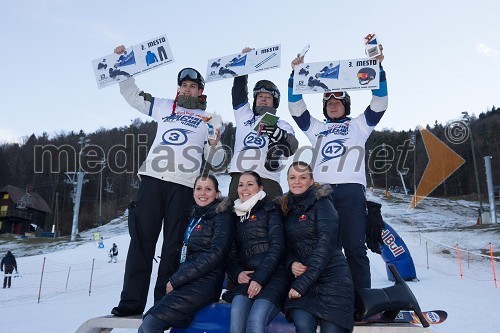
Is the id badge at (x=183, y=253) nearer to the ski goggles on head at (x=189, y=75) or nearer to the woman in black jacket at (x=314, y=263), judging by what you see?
the woman in black jacket at (x=314, y=263)

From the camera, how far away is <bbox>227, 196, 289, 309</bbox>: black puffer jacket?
3.50m

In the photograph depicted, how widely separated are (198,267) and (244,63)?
117 inches

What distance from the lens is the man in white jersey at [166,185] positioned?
4.35 m

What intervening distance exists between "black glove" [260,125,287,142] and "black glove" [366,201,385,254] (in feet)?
4.10

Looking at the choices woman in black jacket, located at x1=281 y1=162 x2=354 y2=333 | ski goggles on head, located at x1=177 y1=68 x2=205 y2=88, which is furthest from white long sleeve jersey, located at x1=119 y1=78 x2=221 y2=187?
woman in black jacket, located at x1=281 y1=162 x2=354 y2=333

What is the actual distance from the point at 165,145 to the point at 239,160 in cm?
90

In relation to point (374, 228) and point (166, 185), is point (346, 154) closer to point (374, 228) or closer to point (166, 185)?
point (374, 228)

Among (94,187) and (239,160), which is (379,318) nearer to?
(239,160)

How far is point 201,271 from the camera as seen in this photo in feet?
12.0

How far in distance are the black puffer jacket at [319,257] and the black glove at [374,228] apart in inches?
29.5

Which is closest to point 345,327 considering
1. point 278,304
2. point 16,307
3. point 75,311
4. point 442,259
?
point 278,304

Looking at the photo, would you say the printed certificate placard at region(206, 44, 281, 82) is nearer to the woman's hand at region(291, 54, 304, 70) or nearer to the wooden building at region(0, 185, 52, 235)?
the woman's hand at region(291, 54, 304, 70)

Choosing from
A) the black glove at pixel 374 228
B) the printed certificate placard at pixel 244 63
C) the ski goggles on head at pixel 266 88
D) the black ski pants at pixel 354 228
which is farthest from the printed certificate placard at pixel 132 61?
the black glove at pixel 374 228

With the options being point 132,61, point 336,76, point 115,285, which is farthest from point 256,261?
point 115,285
